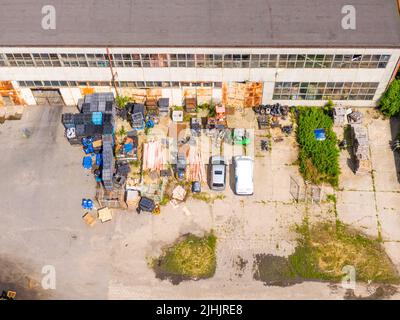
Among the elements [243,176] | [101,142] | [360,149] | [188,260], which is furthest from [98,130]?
[360,149]

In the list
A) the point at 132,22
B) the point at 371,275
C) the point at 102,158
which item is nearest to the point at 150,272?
the point at 102,158

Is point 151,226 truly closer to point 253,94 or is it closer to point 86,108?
point 86,108

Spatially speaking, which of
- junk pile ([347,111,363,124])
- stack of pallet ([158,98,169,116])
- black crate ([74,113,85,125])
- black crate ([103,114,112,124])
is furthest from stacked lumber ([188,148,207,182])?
junk pile ([347,111,363,124])

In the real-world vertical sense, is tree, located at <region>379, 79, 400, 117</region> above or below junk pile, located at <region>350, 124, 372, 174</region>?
above

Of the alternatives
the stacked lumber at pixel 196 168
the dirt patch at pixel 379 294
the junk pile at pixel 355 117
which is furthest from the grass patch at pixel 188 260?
the junk pile at pixel 355 117

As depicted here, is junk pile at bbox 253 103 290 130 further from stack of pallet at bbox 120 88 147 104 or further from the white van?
stack of pallet at bbox 120 88 147 104

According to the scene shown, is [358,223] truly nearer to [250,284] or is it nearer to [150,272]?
[250,284]
